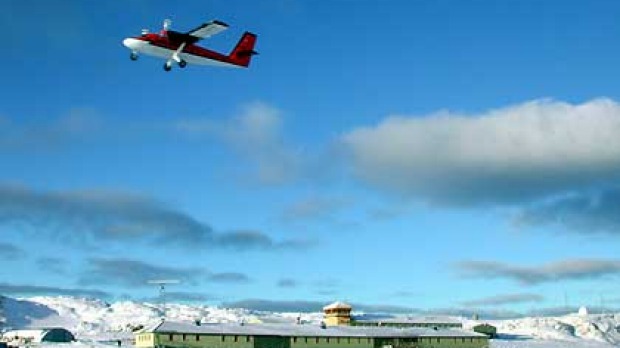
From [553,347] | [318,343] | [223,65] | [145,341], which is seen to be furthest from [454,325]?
[223,65]

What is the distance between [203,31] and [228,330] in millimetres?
60769

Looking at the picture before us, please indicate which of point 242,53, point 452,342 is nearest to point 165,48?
point 242,53

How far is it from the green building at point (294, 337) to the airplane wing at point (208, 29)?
54550 millimetres

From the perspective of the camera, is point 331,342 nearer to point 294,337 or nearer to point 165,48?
point 294,337

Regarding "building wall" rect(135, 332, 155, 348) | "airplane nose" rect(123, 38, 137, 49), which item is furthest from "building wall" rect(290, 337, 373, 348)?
"airplane nose" rect(123, 38, 137, 49)

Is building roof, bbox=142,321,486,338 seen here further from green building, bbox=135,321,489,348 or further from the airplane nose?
the airplane nose

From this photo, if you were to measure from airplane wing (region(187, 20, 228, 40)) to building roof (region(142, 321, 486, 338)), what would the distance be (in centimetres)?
5455

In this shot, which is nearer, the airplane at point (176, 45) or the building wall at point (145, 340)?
the airplane at point (176, 45)

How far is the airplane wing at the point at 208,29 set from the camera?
7944 centimetres

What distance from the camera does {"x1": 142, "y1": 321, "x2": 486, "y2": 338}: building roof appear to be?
125125 mm

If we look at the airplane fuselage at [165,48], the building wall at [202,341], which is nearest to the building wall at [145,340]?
the building wall at [202,341]

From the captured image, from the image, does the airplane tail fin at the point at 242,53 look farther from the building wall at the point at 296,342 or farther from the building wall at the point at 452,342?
the building wall at the point at 452,342

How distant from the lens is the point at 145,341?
122875mm

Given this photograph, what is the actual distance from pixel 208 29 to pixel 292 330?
6832 centimetres
